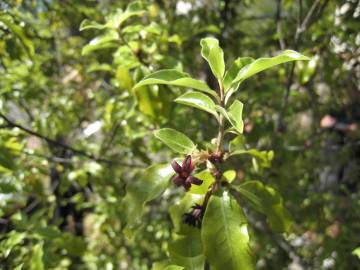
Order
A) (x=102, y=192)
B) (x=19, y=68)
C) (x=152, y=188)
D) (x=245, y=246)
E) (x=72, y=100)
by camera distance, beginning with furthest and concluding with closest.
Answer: (x=72, y=100), (x=102, y=192), (x=19, y=68), (x=152, y=188), (x=245, y=246)

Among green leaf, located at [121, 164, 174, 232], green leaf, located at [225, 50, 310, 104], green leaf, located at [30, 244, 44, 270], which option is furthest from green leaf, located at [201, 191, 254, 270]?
green leaf, located at [30, 244, 44, 270]

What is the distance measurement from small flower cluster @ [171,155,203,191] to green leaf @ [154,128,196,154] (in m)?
0.11

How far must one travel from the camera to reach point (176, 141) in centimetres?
136

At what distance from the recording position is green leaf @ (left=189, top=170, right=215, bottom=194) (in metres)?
1.32

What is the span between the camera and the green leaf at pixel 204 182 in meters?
1.32

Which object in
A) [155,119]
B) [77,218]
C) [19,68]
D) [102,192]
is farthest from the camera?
[77,218]

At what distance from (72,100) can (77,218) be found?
2.14 meters

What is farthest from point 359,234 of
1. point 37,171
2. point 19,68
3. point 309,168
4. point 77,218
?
point 77,218

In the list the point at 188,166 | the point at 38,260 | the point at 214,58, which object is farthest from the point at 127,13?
the point at 38,260

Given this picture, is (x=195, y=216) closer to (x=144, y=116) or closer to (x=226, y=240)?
(x=226, y=240)

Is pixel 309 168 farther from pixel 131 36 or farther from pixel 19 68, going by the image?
pixel 19 68

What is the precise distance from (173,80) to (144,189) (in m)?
0.38

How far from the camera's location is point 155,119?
6.70 feet

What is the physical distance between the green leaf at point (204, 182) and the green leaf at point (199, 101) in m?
0.20
